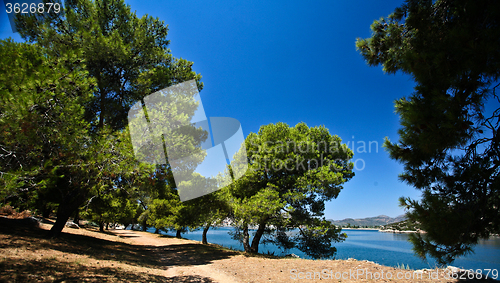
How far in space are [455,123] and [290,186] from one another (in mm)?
10501

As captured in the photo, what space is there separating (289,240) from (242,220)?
13.6 ft

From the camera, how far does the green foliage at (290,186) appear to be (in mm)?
11180

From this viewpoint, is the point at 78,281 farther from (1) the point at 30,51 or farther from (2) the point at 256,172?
(2) the point at 256,172

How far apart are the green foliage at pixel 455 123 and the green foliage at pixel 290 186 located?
7.56 m

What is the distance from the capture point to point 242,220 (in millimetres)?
11633

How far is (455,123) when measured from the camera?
9.81 feet

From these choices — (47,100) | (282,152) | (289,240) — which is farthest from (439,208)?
(289,240)

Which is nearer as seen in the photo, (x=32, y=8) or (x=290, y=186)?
(x=32, y=8)

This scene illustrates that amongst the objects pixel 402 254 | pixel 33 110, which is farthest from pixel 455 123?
pixel 402 254

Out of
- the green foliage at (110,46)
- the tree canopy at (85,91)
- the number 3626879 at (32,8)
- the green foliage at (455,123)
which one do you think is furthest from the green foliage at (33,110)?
the green foliage at (455,123)

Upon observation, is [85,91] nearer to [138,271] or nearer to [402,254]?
[138,271]

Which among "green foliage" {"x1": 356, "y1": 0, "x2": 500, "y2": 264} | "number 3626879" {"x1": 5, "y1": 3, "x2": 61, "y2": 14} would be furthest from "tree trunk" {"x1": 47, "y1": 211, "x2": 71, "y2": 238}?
"green foliage" {"x1": 356, "y1": 0, "x2": 500, "y2": 264}

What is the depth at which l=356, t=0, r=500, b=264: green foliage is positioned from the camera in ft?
9.93

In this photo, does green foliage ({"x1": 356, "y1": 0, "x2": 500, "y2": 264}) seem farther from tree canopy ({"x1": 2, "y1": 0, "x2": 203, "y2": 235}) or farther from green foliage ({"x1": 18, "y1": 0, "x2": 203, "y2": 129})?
green foliage ({"x1": 18, "y1": 0, "x2": 203, "y2": 129})
